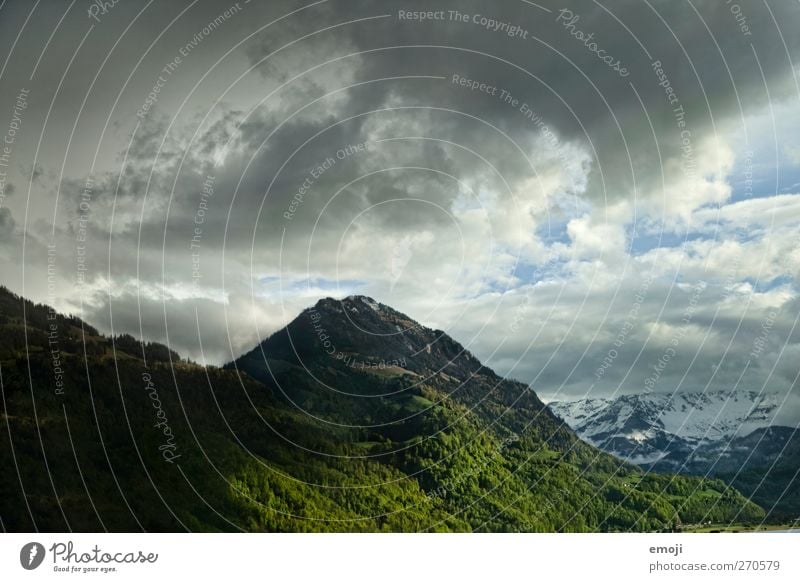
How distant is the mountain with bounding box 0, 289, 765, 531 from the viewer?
3017 inches

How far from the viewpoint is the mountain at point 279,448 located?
76.6 metres

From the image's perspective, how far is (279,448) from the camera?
11225 cm
